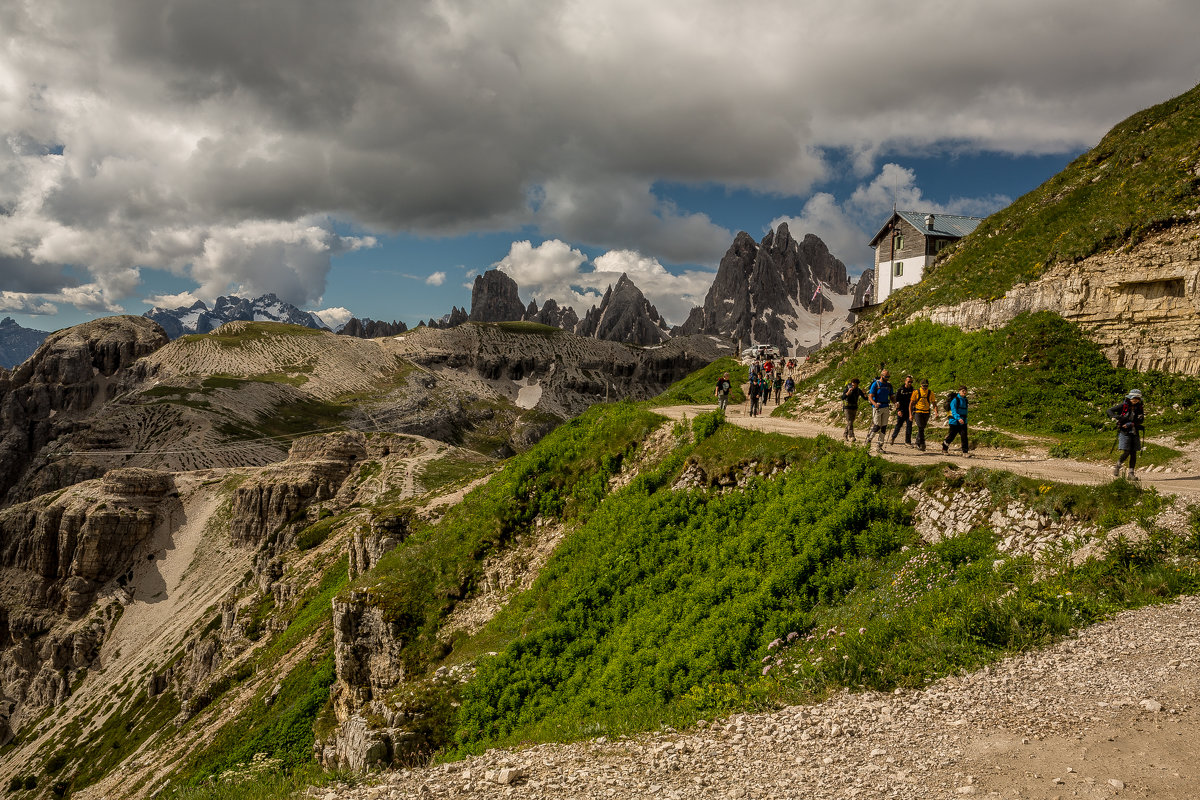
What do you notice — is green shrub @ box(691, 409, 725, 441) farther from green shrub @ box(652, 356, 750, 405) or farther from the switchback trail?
green shrub @ box(652, 356, 750, 405)

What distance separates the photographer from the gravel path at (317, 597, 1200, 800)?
7.63 meters

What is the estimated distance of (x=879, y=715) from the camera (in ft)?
31.8

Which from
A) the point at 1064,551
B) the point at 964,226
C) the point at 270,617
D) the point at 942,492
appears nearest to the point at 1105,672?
the point at 1064,551

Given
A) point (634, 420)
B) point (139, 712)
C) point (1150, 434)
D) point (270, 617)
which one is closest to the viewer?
point (1150, 434)

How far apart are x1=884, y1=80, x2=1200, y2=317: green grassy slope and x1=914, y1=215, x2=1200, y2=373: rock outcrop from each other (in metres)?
1.11

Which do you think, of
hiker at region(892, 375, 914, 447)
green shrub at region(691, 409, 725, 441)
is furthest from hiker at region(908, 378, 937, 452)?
green shrub at region(691, 409, 725, 441)

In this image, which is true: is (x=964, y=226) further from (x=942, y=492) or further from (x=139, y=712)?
(x=139, y=712)

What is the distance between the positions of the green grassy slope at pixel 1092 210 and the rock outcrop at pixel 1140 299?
1.11 metres

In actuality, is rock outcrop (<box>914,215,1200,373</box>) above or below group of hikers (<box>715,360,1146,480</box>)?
above

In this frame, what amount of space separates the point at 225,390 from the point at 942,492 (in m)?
196

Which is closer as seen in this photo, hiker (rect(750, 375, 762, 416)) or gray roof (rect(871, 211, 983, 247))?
hiker (rect(750, 375, 762, 416))

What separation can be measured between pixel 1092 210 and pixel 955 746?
33.0m

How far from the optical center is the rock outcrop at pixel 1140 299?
78.4 feet

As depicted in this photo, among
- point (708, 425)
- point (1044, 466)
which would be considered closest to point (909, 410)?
point (1044, 466)
